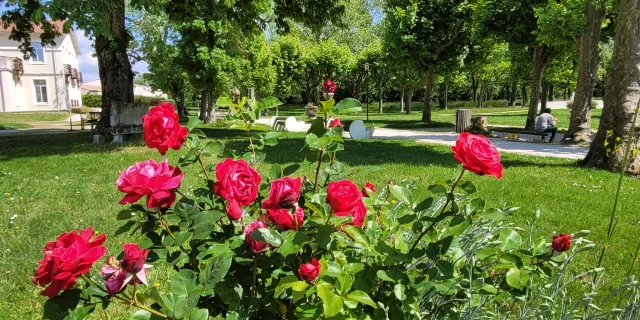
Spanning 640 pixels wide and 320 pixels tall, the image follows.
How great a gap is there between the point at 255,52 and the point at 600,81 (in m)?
40.9

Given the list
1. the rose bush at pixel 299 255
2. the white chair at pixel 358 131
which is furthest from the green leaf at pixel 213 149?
the white chair at pixel 358 131

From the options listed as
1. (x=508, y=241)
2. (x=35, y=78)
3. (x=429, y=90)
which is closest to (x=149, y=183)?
(x=508, y=241)

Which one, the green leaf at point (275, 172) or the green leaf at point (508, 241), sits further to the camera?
the green leaf at point (275, 172)

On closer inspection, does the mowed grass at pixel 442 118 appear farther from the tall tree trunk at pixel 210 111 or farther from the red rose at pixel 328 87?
the red rose at pixel 328 87

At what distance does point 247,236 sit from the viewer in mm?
1311

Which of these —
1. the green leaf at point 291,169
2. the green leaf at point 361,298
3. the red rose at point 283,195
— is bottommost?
the green leaf at point 361,298

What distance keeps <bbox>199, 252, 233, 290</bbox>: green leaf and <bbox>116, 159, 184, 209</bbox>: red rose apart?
0.84 ft

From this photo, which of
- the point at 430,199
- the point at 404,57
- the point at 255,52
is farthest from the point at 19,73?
the point at 430,199

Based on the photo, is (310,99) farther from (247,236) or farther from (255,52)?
(247,236)

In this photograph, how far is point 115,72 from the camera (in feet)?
40.2

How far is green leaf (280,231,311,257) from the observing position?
1.17 meters

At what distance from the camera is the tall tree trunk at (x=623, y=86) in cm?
706

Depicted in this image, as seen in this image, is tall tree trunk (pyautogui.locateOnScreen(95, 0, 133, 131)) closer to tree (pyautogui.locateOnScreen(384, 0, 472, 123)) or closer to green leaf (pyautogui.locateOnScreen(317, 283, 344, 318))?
tree (pyautogui.locateOnScreen(384, 0, 472, 123))

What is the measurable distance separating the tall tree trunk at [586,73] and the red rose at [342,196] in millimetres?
12695
